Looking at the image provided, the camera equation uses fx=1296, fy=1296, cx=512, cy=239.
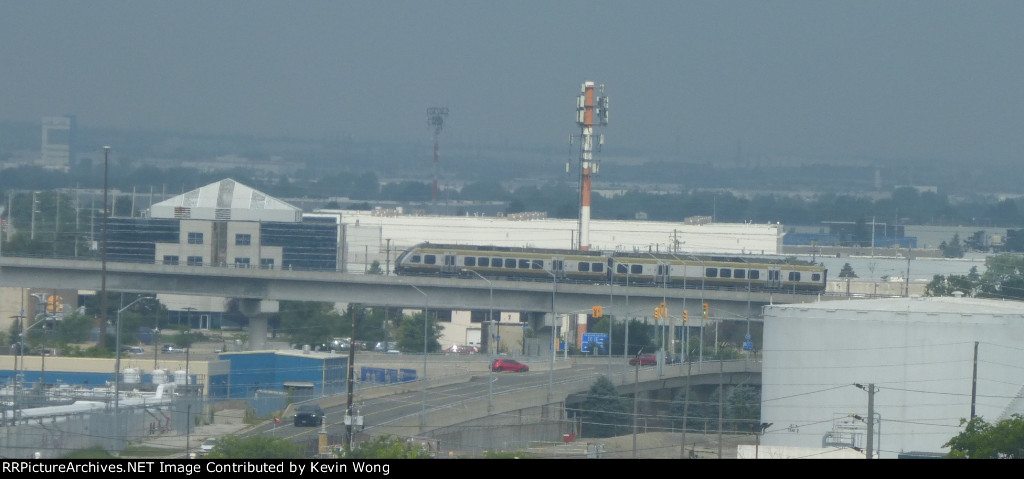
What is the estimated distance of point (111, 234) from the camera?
140ft

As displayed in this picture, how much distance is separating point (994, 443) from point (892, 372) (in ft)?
22.0

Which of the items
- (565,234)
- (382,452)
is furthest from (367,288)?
(565,234)

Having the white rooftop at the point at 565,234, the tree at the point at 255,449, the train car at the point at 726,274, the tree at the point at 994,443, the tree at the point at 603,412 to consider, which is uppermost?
the white rooftop at the point at 565,234

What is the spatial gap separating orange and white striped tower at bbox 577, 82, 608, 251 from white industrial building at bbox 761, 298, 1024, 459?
81.1 ft

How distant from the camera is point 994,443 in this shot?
1098 centimetres

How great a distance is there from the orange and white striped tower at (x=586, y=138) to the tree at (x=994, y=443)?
31.6 meters

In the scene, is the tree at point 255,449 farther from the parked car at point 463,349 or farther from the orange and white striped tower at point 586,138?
the orange and white striped tower at point 586,138

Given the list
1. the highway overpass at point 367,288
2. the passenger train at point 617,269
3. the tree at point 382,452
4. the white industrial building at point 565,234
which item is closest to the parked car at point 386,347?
the highway overpass at point 367,288

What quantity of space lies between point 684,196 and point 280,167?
6075cm

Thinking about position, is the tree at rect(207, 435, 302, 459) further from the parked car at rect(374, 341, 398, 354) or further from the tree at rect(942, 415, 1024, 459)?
the parked car at rect(374, 341, 398, 354)

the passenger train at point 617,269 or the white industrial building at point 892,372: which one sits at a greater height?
the passenger train at point 617,269

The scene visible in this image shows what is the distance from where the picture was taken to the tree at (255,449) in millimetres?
12664

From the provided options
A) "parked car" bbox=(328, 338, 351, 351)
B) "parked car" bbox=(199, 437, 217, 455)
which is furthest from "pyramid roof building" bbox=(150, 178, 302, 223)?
"parked car" bbox=(199, 437, 217, 455)
